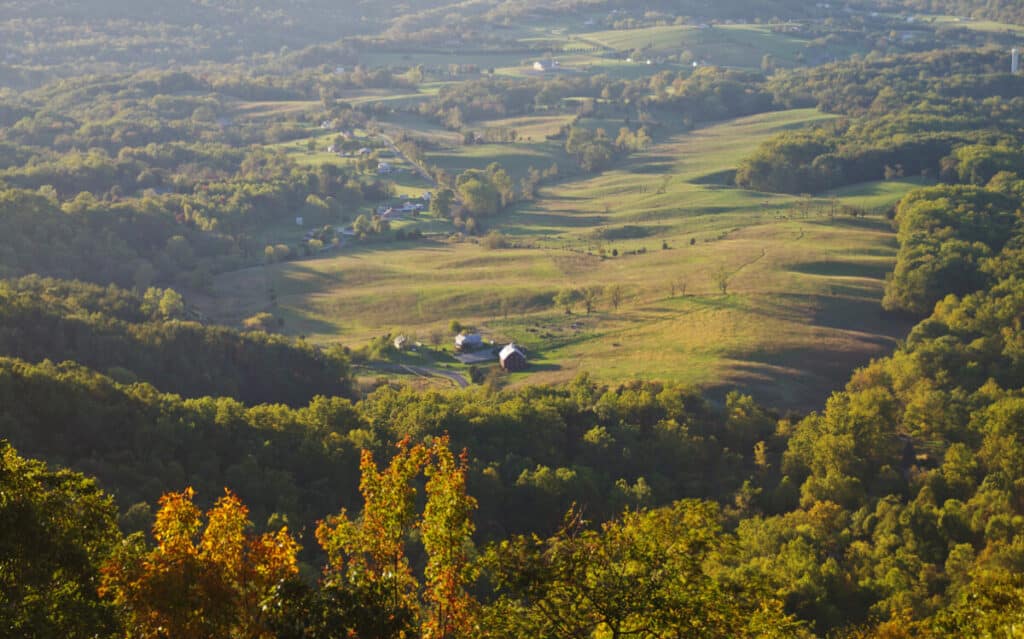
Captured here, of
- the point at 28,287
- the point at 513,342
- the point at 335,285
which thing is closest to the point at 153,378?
the point at 28,287

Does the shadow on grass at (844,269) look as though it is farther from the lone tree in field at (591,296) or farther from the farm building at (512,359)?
the farm building at (512,359)

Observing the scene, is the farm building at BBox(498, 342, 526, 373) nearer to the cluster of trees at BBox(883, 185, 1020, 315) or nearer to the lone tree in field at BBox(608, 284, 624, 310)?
the lone tree in field at BBox(608, 284, 624, 310)

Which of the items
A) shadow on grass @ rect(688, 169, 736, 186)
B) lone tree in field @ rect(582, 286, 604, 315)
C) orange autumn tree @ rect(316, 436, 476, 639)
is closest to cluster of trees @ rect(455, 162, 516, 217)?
shadow on grass @ rect(688, 169, 736, 186)

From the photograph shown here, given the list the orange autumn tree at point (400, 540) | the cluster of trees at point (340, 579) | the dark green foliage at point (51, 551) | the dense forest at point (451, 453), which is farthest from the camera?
the orange autumn tree at point (400, 540)

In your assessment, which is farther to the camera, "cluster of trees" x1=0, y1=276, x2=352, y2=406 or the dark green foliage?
"cluster of trees" x1=0, y1=276, x2=352, y2=406

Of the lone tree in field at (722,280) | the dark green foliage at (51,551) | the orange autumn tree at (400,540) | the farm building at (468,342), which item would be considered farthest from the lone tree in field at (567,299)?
the dark green foliage at (51,551)

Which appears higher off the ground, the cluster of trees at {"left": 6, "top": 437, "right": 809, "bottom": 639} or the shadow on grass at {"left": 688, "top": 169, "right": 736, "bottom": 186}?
the cluster of trees at {"left": 6, "top": 437, "right": 809, "bottom": 639}

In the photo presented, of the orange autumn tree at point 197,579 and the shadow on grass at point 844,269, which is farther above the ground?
the orange autumn tree at point 197,579
